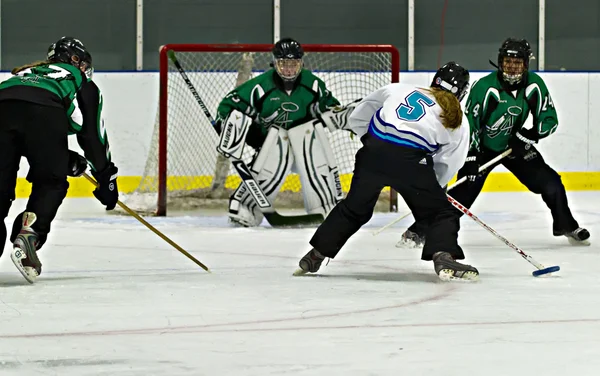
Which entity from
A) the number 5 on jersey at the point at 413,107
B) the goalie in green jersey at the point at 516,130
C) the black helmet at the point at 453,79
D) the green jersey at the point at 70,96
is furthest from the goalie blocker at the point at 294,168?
the number 5 on jersey at the point at 413,107

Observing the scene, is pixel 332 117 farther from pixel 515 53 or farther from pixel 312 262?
pixel 312 262

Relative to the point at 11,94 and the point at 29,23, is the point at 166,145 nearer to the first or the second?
the point at 29,23

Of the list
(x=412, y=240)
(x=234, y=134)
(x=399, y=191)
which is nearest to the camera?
(x=399, y=191)

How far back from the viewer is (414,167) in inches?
175

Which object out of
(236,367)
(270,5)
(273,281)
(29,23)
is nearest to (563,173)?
(270,5)

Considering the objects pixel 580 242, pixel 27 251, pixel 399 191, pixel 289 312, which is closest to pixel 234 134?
pixel 580 242

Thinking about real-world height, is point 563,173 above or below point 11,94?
below

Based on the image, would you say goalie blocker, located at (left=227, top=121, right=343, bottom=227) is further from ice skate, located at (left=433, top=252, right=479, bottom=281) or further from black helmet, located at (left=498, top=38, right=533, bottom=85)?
ice skate, located at (left=433, top=252, right=479, bottom=281)

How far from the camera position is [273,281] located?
4.46 m

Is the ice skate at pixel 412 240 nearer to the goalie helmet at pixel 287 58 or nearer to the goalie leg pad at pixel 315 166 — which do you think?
the goalie leg pad at pixel 315 166

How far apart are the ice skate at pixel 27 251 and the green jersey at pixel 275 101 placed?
3000mm

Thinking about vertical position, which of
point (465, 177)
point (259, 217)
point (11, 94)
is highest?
point (11, 94)

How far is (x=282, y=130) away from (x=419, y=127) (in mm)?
2885

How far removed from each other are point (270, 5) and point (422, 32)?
3.95 ft
